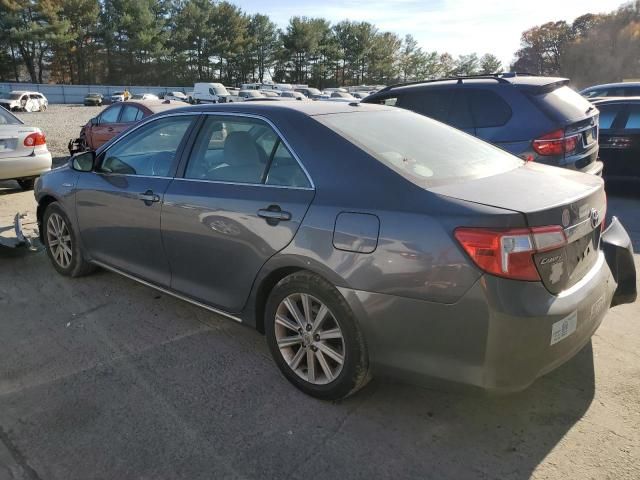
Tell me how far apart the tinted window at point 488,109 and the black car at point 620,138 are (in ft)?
10.1

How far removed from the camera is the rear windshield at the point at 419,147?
2.72m

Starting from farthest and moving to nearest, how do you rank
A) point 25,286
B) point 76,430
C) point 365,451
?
point 25,286 < point 76,430 < point 365,451

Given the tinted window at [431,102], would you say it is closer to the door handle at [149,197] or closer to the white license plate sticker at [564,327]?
the door handle at [149,197]

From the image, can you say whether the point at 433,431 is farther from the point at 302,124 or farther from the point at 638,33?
the point at 638,33

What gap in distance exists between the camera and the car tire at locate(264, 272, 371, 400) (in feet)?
8.63

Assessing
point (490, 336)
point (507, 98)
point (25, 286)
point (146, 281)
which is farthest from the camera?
point (507, 98)

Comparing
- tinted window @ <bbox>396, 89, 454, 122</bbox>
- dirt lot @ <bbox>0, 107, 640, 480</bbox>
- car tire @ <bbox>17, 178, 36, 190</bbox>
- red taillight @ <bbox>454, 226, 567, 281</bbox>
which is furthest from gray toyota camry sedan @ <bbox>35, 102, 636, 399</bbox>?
car tire @ <bbox>17, 178, 36, 190</bbox>

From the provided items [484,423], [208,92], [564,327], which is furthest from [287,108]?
[208,92]

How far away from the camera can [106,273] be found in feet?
16.0

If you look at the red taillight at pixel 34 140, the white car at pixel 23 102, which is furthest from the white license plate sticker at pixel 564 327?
the white car at pixel 23 102

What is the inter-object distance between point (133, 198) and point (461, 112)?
3958mm

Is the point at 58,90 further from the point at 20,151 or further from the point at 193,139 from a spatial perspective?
the point at 193,139

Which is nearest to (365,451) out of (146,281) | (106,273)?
(146,281)

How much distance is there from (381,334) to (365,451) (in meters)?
0.56
